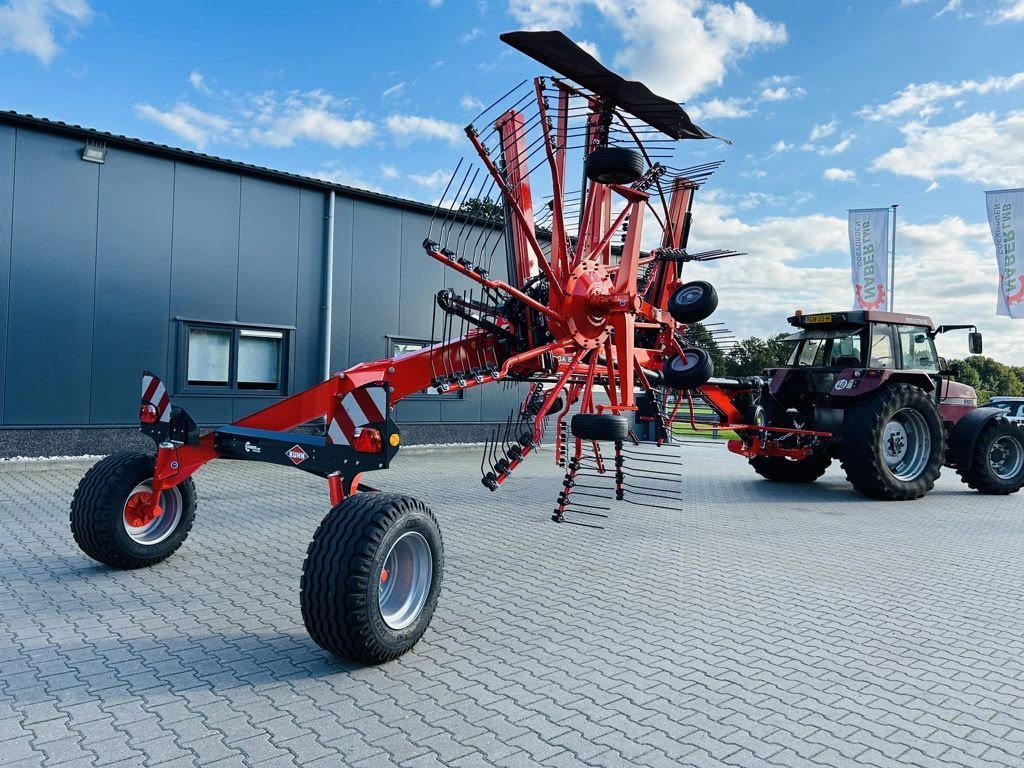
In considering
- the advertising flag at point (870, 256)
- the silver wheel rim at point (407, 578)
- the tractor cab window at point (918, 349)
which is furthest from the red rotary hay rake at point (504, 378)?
the advertising flag at point (870, 256)

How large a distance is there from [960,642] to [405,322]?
11278 mm

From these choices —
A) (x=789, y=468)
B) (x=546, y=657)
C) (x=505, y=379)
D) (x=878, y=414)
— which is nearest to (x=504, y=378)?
(x=505, y=379)

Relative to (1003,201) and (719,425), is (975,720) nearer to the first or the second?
(719,425)

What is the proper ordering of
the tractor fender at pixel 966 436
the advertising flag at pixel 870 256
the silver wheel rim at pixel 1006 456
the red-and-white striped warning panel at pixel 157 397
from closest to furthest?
the red-and-white striped warning panel at pixel 157 397 < the tractor fender at pixel 966 436 < the silver wheel rim at pixel 1006 456 < the advertising flag at pixel 870 256

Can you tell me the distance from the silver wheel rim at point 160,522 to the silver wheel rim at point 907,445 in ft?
28.7

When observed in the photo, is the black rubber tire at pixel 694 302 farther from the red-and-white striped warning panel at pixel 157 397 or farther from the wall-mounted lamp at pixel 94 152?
the wall-mounted lamp at pixel 94 152

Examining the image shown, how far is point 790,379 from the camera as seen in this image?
1102 centimetres

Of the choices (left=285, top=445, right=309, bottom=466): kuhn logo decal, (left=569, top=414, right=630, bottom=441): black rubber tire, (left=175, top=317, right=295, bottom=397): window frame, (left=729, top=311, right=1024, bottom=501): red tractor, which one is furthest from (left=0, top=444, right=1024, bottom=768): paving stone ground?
(left=175, top=317, right=295, bottom=397): window frame

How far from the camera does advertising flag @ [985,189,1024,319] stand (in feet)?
66.8

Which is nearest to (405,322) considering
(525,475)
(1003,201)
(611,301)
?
(525,475)

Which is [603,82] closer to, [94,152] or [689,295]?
[689,295]

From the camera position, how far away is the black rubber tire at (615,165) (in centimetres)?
612

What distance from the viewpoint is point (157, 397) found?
5.21 meters

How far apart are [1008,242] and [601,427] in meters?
20.1
